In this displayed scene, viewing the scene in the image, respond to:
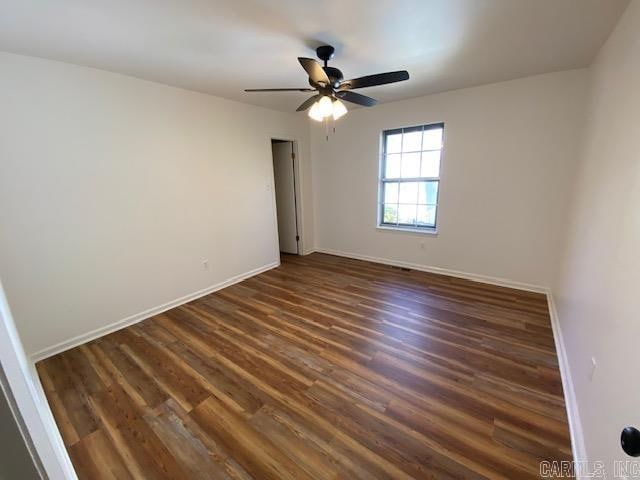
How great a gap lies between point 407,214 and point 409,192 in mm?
342

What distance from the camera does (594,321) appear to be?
1488 mm

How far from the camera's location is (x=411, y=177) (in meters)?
3.94

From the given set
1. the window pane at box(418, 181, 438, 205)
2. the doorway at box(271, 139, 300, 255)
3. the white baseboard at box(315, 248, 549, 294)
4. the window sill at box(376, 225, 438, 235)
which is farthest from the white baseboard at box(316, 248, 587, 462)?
the window pane at box(418, 181, 438, 205)

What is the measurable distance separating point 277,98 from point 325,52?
1456 millimetres

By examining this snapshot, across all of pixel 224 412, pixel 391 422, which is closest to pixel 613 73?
pixel 391 422

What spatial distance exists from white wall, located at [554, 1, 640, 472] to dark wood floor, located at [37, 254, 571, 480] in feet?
1.31

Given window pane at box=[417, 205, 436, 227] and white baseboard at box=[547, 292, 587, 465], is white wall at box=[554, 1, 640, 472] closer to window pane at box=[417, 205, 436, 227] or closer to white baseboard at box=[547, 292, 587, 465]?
white baseboard at box=[547, 292, 587, 465]

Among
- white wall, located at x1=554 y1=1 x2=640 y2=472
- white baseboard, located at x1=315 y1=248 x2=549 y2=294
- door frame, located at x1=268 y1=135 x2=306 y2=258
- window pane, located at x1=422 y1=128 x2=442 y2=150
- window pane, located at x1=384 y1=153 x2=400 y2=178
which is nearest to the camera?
white wall, located at x1=554 y1=1 x2=640 y2=472

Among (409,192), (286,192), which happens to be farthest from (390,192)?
(286,192)

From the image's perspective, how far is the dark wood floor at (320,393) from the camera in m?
1.42

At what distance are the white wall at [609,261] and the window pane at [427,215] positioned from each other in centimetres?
172

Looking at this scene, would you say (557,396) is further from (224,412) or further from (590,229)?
(224,412)

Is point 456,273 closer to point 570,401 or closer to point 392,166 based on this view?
point 392,166

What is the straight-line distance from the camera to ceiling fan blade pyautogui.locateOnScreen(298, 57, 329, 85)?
1.71m
